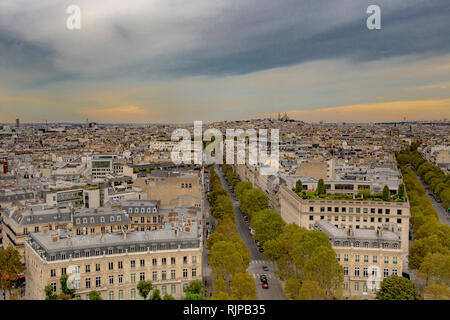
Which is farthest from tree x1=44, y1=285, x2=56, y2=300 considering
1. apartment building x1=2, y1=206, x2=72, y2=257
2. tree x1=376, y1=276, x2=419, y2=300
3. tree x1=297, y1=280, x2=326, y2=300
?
tree x1=376, y1=276, x2=419, y2=300

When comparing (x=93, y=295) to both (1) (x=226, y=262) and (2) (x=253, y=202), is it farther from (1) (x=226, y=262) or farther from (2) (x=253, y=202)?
(2) (x=253, y=202)

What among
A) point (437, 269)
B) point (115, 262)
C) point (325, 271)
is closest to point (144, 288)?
point (115, 262)

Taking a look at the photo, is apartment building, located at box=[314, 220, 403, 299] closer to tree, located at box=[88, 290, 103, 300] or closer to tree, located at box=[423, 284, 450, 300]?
tree, located at box=[423, 284, 450, 300]

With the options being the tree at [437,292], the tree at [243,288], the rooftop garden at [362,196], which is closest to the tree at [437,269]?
the tree at [437,292]
